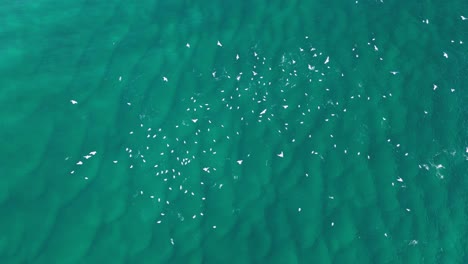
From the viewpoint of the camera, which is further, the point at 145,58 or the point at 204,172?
the point at 145,58

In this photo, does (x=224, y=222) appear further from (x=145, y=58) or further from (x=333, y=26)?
(x=333, y=26)

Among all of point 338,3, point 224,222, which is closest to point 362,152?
point 224,222

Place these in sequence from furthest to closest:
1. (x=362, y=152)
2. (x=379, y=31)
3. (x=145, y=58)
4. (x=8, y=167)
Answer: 1. (x=379, y=31)
2. (x=145, y=58)
3. (x=362, y=152)
4. (x=8, y=167)

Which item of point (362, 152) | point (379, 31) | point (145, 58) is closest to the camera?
point (362, 152)

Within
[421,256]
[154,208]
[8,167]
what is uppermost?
[8,167]

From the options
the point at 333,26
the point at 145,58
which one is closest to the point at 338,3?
the point at 333,26

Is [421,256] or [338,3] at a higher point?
[338,3]
